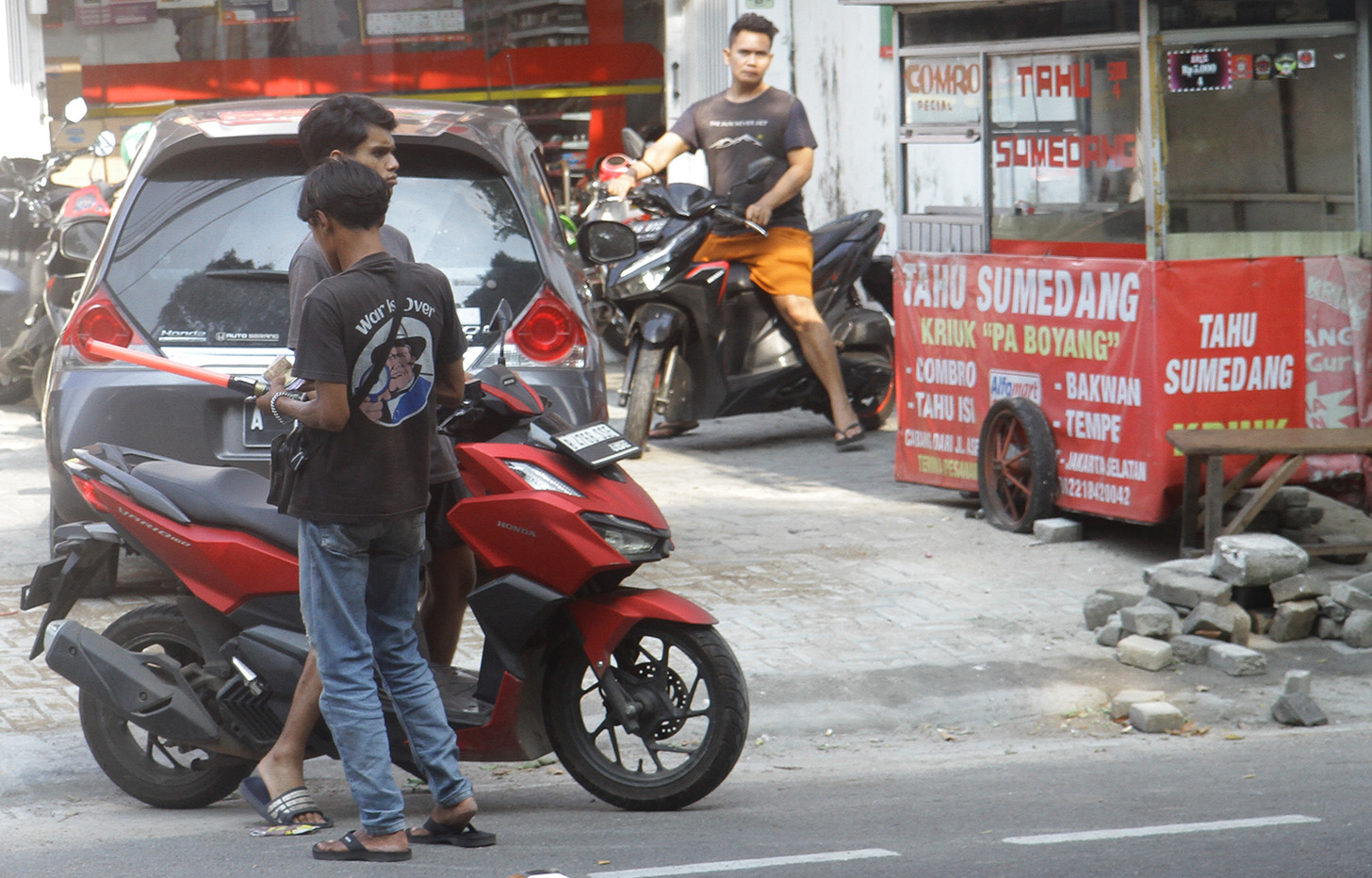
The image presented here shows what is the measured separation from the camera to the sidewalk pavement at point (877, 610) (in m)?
5.79

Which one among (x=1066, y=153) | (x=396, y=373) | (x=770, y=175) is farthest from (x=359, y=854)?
(x=770, y=175)

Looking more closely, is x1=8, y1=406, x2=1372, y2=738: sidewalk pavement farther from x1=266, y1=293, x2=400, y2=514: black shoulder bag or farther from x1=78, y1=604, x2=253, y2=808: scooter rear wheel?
x1=266, y1=293, x2=400, y2=514: black shoulder bag

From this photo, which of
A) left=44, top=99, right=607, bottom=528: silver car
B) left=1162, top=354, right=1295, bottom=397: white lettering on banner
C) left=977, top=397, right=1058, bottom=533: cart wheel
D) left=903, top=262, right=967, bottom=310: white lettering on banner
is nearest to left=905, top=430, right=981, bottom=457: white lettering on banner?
left=977, top=397, right=1058, bottom=533: cart wheel

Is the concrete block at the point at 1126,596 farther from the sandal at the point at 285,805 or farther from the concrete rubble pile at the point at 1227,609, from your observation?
the sandal at the point at 285,805

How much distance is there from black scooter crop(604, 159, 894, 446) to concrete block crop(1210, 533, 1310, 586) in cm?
333

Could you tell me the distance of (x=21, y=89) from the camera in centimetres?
1530

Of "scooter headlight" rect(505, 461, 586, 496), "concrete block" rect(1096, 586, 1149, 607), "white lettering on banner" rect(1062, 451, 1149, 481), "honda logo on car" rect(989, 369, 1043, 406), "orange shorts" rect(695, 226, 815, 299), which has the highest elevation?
"orange shorts" rect(695, 226, 815, 299)

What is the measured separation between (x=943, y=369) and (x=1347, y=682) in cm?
300

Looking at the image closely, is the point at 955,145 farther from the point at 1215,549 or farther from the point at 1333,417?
the point at 1215,549

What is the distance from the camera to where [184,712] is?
14.5 feet

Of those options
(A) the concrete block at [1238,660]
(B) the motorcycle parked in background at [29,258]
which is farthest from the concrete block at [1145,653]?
(B) the motorcycle parked in background at [29,258]

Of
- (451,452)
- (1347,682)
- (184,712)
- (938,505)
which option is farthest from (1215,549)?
(184,712)

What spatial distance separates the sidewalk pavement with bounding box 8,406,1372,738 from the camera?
5.79m

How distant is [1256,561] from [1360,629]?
1.43 ft
